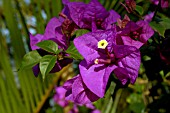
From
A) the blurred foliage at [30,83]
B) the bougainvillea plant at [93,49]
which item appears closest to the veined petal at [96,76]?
the bougainvillea plant at [93,49]

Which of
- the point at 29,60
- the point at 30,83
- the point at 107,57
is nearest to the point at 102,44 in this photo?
the point at 107,57

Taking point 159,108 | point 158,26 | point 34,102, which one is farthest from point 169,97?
point 34,102

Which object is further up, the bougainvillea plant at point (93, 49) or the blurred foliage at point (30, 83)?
the bougainvillea plant at point (93, 49)

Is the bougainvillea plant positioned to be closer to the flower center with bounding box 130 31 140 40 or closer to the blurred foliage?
the flower center with bounding box 130 31 140 40

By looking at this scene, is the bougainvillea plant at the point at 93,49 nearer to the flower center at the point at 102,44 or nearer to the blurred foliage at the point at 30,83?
the flower center at the point at 102,44

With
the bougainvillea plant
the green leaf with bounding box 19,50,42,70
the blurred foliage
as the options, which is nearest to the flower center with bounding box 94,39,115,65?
the bougainvillea plant

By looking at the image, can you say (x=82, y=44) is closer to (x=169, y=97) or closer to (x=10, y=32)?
(x=169, y=97)

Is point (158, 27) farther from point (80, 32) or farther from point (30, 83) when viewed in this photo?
point (30, 83)


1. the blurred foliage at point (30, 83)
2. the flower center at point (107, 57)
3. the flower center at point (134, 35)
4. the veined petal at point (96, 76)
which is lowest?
the blurred foliage at point (30, 83)
